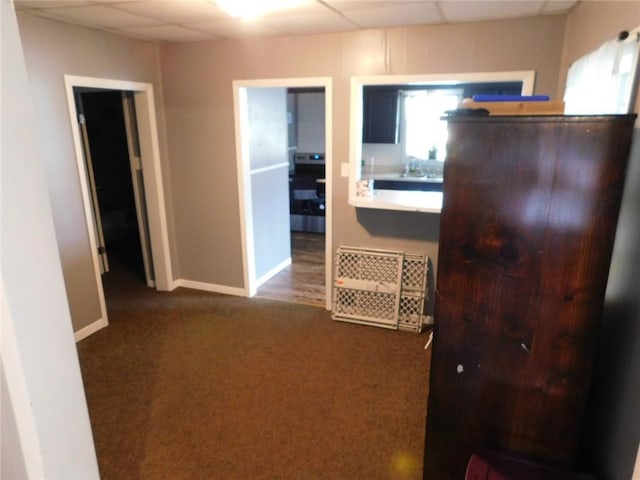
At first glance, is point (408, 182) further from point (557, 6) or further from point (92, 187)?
point (92, 187)

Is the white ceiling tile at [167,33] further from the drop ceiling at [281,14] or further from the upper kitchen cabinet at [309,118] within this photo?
the upper kitchen cabinet at [309,118]

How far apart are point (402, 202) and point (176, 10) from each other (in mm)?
1957

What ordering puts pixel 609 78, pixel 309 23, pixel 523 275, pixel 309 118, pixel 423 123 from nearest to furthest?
pixel 523 275
pixel 609 78
pixel 309 23
pixel 423 123
pixel 309 118

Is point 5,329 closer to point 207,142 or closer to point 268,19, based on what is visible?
point 268,19

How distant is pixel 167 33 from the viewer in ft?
10.4

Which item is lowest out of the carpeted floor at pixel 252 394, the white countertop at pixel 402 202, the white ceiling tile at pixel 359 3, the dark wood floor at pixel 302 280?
the carpeted floor at pixel 252 394

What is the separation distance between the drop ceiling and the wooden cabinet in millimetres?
1473

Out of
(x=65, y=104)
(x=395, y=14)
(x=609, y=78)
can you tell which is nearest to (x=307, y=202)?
(x=65, y=104)

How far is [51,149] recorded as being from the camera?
2906 mm

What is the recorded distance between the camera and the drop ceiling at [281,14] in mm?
2375

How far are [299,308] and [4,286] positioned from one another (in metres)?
2.89

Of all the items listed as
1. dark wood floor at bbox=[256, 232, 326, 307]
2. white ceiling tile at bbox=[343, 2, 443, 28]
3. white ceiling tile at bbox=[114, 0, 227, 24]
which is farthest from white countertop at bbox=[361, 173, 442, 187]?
white ceiling tile at bbox=[114, 0, 227, 24]

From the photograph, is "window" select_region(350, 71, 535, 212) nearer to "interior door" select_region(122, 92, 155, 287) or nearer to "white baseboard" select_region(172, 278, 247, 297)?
"white baseboard" select_region(172, 278, 247, 297)

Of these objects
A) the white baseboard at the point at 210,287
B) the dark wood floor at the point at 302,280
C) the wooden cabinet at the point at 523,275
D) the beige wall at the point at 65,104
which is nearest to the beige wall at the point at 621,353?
the wooden cabinet at the point at 523,275
